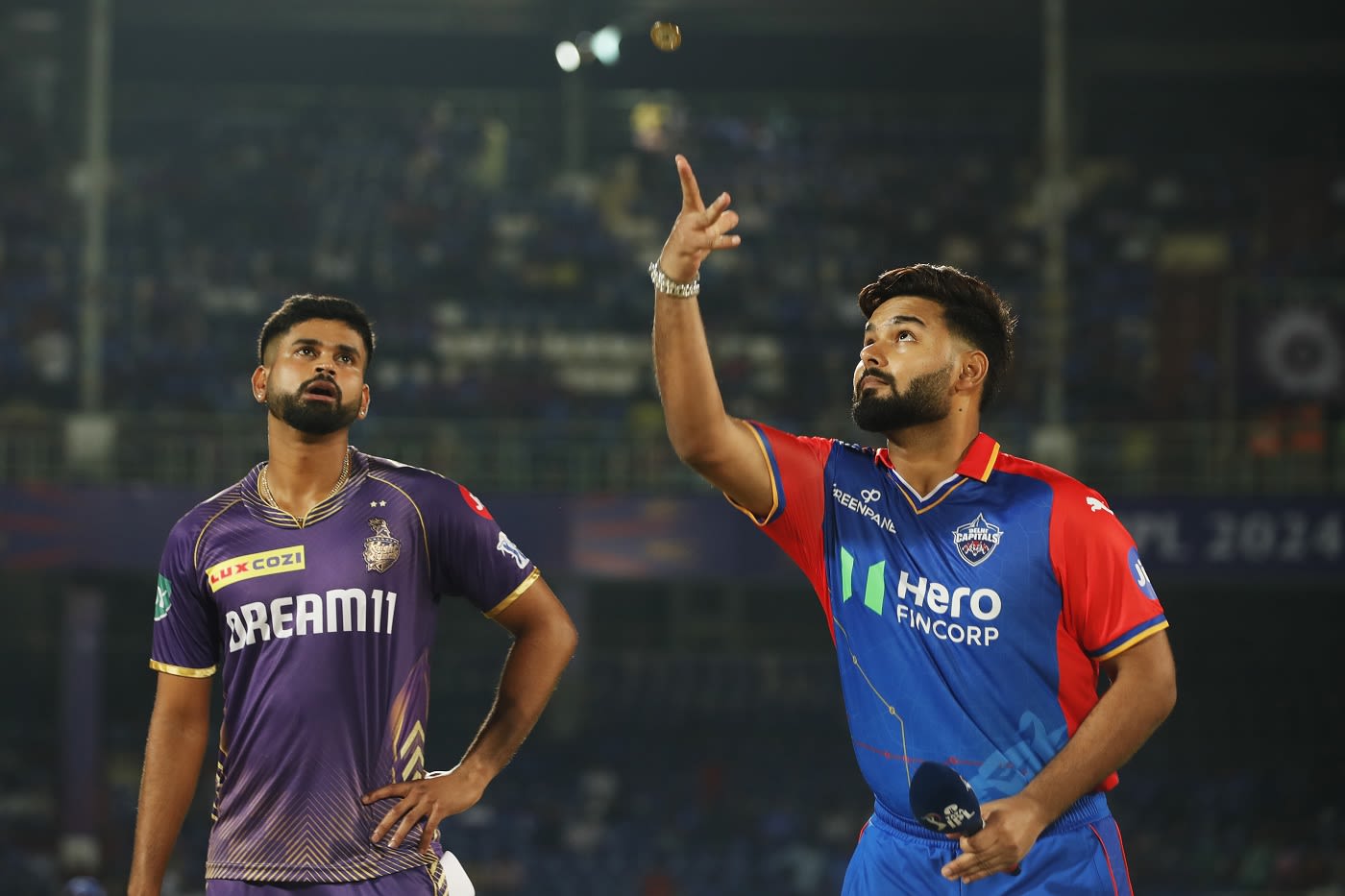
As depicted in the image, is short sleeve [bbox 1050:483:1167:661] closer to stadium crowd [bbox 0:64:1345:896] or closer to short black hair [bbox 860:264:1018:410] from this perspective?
short black hair [bbox 860:264:1018:410]

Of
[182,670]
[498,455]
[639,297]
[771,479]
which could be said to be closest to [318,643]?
[182,670]

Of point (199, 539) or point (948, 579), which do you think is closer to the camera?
point (948, 579)

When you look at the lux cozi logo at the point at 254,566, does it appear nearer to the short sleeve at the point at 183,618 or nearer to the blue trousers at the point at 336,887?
the short sleeve at the point at 183,618

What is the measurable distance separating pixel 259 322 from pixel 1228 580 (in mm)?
11509

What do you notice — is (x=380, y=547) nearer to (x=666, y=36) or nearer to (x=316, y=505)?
(x=316, y=505)

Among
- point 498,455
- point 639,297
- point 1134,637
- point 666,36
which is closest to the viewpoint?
point 1134,637

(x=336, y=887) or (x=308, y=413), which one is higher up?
(x=308, y=413)

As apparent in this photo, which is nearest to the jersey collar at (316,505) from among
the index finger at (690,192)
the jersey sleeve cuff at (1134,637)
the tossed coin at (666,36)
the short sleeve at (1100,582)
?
the index finger at (690,192)

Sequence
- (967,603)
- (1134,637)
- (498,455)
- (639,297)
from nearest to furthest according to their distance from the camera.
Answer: (1134,637)
(967,603)
(498,455)
(639,297)

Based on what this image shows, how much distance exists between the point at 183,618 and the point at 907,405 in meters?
1.75

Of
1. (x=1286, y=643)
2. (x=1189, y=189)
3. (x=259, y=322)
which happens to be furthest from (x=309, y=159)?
(x=1286, y=643)

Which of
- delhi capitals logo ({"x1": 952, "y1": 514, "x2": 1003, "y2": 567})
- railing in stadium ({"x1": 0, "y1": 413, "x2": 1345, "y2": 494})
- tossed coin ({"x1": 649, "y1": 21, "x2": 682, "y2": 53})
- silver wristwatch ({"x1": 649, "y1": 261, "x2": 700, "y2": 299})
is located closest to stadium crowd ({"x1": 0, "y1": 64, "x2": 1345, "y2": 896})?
railing in stadium ({"x1": 0, "y1": 413, "x2": 1345, "y2": 494})

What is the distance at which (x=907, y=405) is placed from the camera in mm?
3520

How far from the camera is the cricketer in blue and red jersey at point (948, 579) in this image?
333cm
